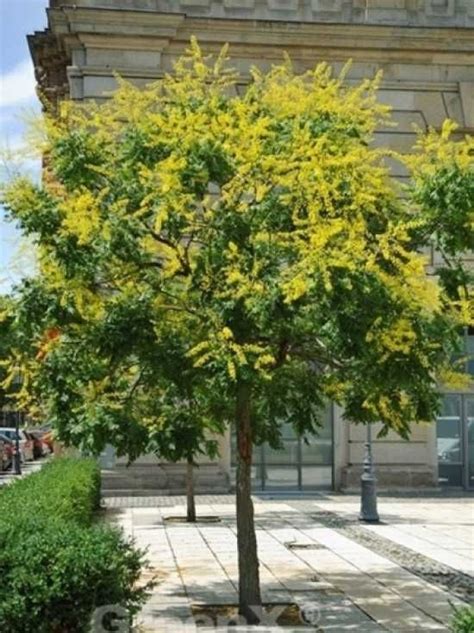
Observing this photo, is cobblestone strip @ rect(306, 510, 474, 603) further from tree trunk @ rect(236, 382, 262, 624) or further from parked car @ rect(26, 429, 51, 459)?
parked car @ rect(26, 429, 51, 459)

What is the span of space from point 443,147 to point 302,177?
162cm

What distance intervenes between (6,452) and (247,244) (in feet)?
105

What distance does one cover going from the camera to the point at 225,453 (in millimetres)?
25406

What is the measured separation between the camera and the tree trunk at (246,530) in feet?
35.2

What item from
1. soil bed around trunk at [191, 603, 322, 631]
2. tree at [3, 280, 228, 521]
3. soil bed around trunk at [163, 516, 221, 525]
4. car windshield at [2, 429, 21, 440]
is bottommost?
soil bed around trunk at [191, 603, 322, 631]

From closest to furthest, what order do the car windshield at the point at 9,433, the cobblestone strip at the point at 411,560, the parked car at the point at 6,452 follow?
the cobblestone strip at the point at 411,560, the parked car at the point at 6,452, the car windshield at the point at 9,433

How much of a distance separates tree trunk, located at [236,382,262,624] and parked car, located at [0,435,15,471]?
2876 centimetres

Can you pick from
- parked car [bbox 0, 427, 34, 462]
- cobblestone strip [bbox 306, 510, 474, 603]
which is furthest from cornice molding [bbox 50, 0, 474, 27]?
parked car [bbox 0, 427, 34, 462]

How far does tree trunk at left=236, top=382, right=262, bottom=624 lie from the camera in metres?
10.7

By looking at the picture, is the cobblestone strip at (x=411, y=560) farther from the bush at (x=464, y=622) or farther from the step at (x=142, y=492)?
the bush at (x=464, y=622)

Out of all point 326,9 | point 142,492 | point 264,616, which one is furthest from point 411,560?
point 326,9

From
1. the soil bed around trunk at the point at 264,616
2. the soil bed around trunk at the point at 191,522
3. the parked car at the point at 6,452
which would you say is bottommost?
the soil bed around trunk at the point at 264,616

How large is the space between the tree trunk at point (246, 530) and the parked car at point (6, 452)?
2876 centimetres

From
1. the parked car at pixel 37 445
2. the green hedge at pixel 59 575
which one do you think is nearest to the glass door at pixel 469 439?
the green hedge at pixel 59 575
